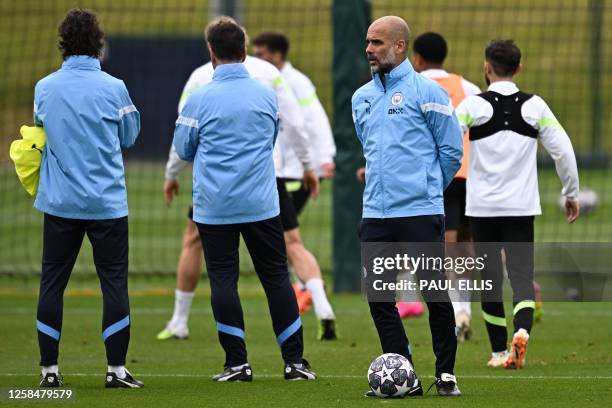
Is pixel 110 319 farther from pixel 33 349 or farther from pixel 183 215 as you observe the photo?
pixel 183 215

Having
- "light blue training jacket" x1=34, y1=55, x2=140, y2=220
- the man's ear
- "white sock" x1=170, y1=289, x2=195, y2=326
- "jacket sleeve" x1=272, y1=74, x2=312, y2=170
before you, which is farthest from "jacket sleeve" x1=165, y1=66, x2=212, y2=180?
the man's ear

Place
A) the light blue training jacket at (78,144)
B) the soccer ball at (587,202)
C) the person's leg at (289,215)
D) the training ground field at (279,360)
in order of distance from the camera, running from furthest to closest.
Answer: the soccer ball at (587,202) → the person's leg at (289,215) → the light blue training jacket at (78,144) → the training ground field at (279,360)

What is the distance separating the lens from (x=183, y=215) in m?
22.2

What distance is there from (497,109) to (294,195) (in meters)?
3.23

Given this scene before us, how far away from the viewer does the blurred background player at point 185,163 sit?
9.40m

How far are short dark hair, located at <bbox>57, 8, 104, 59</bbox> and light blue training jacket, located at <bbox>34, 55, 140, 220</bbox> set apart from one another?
5 centimetres

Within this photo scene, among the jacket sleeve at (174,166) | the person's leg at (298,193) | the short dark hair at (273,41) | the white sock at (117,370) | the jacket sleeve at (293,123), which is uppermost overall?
the short dark hair at (273,41)

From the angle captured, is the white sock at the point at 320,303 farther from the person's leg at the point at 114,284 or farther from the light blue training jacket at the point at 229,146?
the person's leg at the point at 114,284

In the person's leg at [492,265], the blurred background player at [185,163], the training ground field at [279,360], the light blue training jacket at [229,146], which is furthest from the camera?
the blurred background player at [185,163]

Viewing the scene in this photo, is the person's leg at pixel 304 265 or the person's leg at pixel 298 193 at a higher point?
the person's leg at pixel 298 193

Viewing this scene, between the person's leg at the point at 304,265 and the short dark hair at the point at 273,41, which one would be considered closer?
the person's leg at the point at 304,265

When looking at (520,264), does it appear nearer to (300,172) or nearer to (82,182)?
(82,182)

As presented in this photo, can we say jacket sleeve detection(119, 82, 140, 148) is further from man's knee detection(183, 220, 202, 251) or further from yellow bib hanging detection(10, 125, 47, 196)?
man's knee detection(183, 220, 202, 251)

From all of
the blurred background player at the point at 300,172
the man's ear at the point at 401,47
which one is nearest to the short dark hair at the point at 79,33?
the man's ear at the point at 401,47
